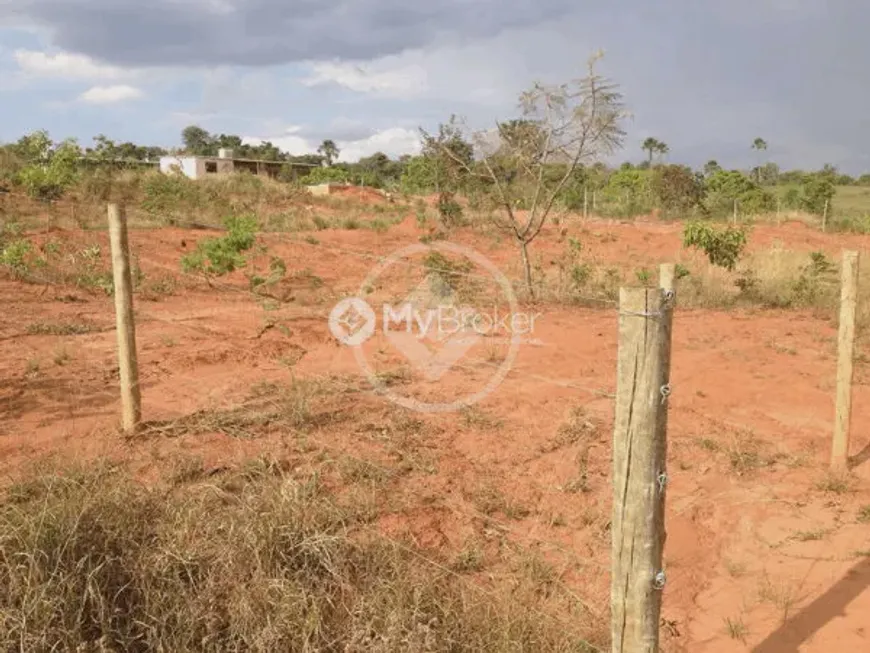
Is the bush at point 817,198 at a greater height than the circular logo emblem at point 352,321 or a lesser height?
greater

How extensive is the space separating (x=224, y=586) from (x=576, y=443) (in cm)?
295

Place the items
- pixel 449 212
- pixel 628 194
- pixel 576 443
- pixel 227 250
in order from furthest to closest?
pixel 628 194 → pixel 449 212 → pixel 227 250 → pixel 576 443

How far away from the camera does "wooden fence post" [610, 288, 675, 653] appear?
2.05 meters

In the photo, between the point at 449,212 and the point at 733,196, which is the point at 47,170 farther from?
the point at 733,196

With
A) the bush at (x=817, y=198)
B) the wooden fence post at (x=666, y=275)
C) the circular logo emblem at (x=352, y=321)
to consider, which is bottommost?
the circular logo emblem at (x=352, y=321)

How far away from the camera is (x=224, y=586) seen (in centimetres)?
257

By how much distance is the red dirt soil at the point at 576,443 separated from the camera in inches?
135

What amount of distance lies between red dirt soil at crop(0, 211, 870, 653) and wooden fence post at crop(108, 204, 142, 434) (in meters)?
0.21

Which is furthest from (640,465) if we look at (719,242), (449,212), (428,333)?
(449,212)

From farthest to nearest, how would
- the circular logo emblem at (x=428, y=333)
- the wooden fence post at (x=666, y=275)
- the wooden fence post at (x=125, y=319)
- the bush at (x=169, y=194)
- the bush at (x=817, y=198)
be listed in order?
the bush at (x=817, y=198) < the bush at (x=169, y=194) < the circular logo emblem at (x=428, y=333) < the wooden fence post at (x=125, y=319) < the wooden fence post at (x=666, y=275)

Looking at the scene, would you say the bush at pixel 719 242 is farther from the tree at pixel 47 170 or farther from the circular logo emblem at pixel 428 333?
the tree at pixel 47 170

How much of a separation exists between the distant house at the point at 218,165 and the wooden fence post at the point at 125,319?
2549 centimetres

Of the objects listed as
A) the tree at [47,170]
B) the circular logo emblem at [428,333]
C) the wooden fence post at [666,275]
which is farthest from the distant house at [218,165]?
the wooden fence post at [666,275]

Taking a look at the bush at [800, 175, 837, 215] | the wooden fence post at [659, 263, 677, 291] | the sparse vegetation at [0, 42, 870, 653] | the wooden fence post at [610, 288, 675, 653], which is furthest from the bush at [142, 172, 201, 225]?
the bush at [800, 175, 837, 215]
